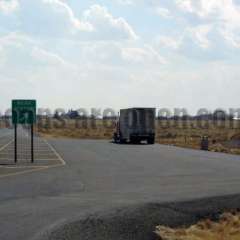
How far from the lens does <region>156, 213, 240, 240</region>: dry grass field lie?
39.8 feet

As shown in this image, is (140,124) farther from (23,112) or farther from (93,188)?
(93,188)

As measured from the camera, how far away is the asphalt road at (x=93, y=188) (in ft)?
45.6

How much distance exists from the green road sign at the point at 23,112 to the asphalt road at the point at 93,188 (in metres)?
2.98

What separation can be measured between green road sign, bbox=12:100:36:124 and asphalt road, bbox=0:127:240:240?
298 centimetres

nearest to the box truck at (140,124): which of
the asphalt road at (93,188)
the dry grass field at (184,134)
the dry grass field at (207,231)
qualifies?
the dry grass field at (184,134)

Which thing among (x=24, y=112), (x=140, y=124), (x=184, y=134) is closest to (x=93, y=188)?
(x=24, y=112)

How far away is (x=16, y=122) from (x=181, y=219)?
20.6 metres

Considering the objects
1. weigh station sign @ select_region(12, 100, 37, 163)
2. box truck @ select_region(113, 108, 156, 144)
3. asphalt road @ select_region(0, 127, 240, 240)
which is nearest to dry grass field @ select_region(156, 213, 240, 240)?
asphalt road @ select_region(0, 127, 240, 240)

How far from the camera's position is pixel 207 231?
1294cm

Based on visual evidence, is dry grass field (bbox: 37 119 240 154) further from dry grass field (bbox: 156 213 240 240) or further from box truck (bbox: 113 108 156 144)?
dry grass field (bbox: 156 213 240 240)

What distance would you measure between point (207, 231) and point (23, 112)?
70.3ft

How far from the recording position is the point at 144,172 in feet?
89.7

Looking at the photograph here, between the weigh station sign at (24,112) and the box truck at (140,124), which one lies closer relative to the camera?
the weigh station sign at (24,112)

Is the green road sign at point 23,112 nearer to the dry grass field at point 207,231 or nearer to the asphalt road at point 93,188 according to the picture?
the asphalt road at point 93,188
